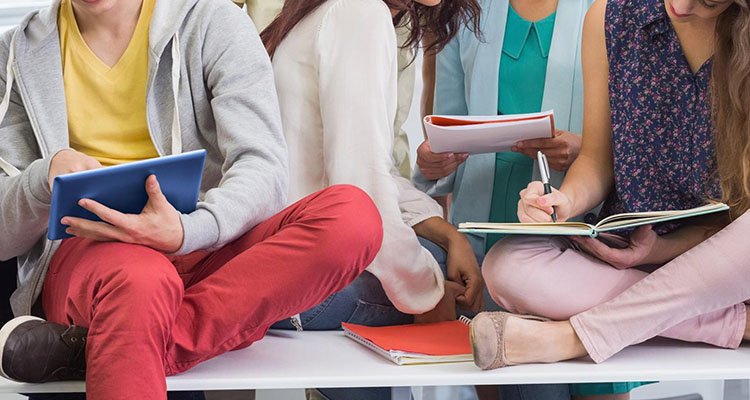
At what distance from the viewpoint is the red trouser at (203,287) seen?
116 centimetres

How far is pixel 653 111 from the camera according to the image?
5.39 feet

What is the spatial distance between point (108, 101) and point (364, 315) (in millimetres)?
525

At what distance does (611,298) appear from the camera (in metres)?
1.50

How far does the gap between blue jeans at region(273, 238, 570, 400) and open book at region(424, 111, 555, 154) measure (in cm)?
20

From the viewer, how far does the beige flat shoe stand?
4.39 ft

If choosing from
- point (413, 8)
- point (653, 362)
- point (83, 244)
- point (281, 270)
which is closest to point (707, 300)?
point (653, 362)

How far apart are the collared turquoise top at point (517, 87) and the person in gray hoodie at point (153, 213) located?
0.57 metres

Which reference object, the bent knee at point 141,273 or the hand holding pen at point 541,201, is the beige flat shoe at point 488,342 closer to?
the hand holding pen at point 541,201

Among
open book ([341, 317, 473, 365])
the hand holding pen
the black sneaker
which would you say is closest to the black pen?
the hand holding pen

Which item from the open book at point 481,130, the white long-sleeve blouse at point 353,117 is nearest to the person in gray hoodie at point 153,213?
the white long-sleeve blouse at point 353,117

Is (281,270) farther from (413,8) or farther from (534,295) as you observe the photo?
(413,8)

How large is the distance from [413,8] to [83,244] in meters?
0.76

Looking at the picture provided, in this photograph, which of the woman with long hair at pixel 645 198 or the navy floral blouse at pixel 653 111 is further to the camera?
the navy floral blouse at pixel 653 111

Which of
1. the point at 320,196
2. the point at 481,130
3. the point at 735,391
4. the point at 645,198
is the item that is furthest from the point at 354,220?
the point at 735,391
